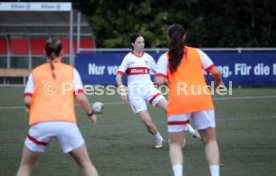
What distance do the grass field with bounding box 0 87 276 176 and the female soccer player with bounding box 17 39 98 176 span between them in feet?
7.66

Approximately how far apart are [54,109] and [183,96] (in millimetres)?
1683

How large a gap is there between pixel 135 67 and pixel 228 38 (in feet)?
81.4

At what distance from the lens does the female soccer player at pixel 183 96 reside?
8477 mm

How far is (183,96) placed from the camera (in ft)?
27.8

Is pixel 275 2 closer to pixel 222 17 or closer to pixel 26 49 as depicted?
pixel 222 17

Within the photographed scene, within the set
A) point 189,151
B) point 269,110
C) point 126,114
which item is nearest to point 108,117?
point 126,114

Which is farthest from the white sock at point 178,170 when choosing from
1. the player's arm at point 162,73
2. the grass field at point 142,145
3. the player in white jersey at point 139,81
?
the player in white jersey at point 139,81

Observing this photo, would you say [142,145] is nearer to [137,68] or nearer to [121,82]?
[121,82]

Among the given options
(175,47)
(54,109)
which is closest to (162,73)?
(175,47)

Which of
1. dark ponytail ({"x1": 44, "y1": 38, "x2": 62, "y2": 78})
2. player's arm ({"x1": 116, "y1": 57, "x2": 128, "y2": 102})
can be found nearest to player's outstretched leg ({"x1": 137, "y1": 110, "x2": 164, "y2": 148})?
player's arm ({"x1": 116, "y1": 57, "x2": 128, "y2": 102})

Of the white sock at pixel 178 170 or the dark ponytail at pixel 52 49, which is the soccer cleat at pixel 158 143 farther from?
the dark ponytail at pixel 52 49

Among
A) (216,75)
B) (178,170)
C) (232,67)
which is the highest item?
(232,67)

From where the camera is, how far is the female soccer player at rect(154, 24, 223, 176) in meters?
8.48

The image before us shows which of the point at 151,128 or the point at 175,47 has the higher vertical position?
the point at 175,47
